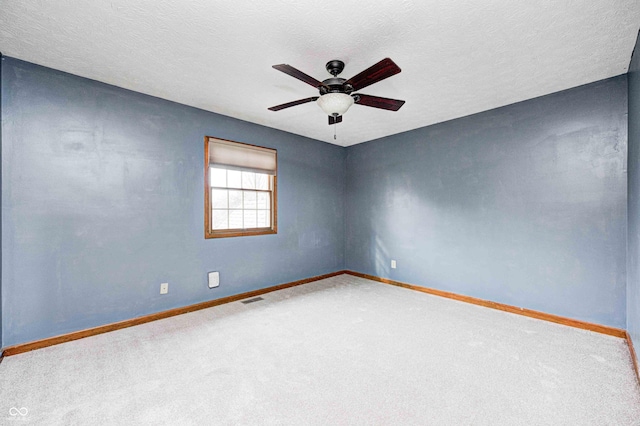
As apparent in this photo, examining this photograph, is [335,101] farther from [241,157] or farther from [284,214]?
[284,214]

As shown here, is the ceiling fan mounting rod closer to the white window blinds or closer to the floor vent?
the white window blinds

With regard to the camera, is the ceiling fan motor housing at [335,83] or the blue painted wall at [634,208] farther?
the ceiling fan motor housing at [335,83]

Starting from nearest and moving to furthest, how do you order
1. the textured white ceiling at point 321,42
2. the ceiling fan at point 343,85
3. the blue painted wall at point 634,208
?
1. the textured white ceiling at point 321,42
2. the ceiling fan at point 343,85
3. the blue painted wall at point 634,208

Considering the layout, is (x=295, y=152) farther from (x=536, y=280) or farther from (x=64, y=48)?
(x=536, y=280)

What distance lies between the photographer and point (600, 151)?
112 inches

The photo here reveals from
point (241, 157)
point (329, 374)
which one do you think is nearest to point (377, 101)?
point (241, 157)

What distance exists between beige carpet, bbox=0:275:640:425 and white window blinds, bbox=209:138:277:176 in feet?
6.56

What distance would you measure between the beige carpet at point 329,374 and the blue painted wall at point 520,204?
20.7 inches

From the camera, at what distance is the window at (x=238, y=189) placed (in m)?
3.72

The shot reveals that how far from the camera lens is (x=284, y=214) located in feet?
14.9

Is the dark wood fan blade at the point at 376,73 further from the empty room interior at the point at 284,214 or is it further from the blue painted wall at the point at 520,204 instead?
the blue painted wall at the point at 520,204

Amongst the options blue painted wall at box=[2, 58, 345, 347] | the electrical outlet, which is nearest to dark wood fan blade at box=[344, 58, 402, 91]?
blue painted wall at box=[2, 58, 345, 347]

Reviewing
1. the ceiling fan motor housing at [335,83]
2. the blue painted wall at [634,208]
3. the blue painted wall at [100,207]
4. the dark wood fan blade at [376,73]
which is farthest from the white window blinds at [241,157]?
the blue painted wall at [634,208]

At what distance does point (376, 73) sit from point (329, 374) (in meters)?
2.26
